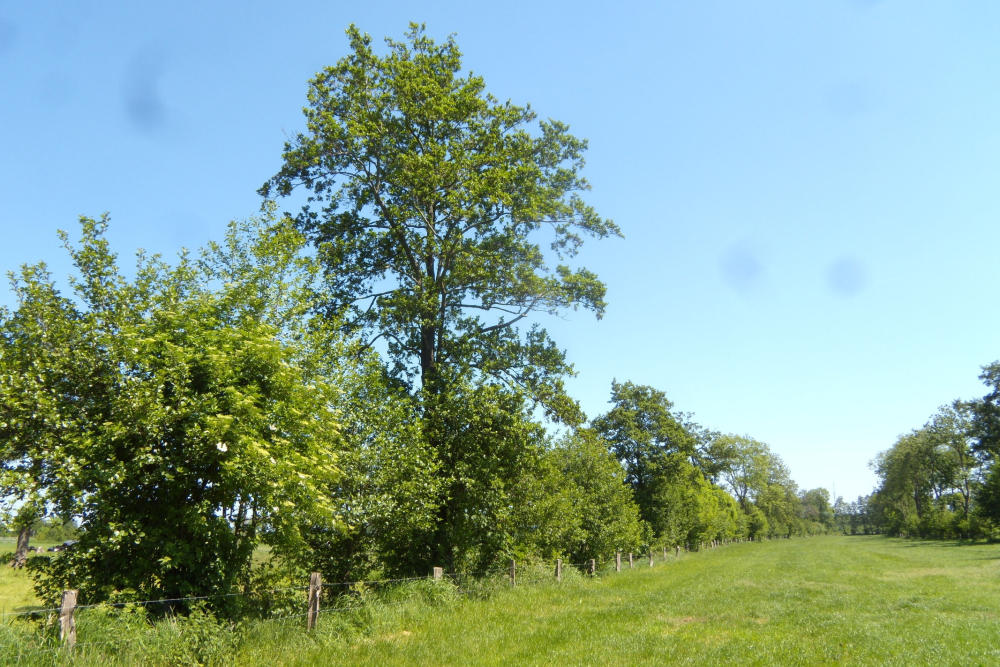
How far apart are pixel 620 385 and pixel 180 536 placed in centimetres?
4575

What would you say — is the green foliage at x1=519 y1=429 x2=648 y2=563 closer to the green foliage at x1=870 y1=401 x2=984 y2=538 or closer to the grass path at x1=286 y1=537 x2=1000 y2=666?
the grass path at x1=286 y1=537 x2=1000 y2=666

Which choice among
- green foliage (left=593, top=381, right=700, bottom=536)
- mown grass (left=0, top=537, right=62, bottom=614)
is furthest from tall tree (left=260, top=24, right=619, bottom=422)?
green foliage (left=593, top=381, right=700, bottom=536)

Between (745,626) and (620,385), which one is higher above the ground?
(620,385)

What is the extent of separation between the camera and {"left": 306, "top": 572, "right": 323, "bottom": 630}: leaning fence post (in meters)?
12.4

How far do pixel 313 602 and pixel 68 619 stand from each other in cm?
500

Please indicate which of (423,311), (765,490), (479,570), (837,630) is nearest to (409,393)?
(423,311)

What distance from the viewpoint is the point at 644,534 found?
147ft

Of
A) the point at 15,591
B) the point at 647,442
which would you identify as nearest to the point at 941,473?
the point at 647,442

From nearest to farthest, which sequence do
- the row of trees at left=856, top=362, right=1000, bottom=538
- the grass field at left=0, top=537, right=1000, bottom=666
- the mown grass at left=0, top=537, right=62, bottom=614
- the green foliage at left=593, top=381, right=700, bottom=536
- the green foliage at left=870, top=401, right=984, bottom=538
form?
the grass field at left=0, top=537, right=1000, bottom=666
the mown grass at left=0, top=537, right=62, bottom=614
the green foliage at left=593, top=381, right=700, bottom=536
the row of trees at left=856, top=362, right=1000, bottom=538
the green foliage at left=870, top=401, right=984, bottom=538

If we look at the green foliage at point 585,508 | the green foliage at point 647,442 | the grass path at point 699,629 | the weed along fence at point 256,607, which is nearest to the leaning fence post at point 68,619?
the weed along fence at point 256,607

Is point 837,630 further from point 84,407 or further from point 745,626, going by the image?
point 84,407

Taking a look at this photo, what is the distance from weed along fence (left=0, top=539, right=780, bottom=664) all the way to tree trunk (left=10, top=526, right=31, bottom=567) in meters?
0.76

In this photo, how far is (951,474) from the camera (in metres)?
88.1

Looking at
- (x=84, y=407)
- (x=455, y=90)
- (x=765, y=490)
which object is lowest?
(x=765, y=490)
